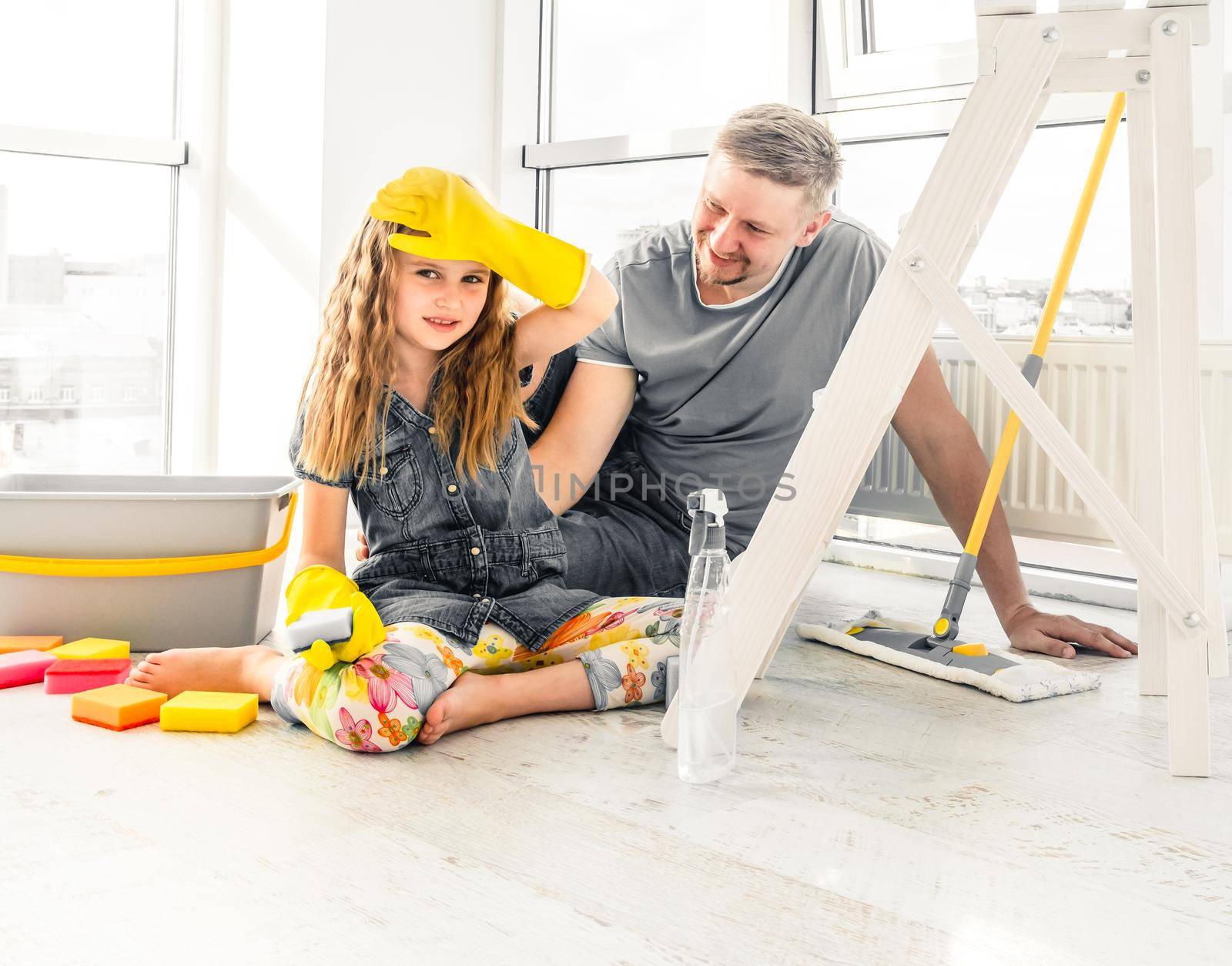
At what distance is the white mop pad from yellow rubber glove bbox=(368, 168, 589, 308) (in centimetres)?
73

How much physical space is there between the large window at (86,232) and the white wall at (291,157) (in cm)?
11

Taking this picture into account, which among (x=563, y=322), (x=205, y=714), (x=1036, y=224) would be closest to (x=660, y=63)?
(x=1036, y=224)

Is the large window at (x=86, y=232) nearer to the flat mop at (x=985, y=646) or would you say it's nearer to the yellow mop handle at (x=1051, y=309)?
the flat mop at (x=985, y=646)

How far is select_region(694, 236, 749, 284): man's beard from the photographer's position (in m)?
1.70

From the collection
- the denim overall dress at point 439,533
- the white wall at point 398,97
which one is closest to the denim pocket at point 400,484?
the denim overall dress at point 439,533

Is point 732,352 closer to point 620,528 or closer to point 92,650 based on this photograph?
point 620,528

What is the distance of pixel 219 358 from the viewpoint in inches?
121

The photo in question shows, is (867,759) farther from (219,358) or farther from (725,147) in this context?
(219,358)

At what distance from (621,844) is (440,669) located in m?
0.39

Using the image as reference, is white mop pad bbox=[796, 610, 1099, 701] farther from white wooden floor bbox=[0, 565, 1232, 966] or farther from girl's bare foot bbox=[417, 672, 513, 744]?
girl's bare foot bbox=[417, 672, 513, 744]

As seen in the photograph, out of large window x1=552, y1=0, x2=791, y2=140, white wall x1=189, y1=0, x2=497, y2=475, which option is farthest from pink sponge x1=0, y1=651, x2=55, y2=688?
large window x1=552, y1=0, x2=791, y2=140

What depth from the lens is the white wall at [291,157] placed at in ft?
9.05

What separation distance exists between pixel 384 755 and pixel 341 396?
0.46 meters

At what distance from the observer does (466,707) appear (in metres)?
1.30
